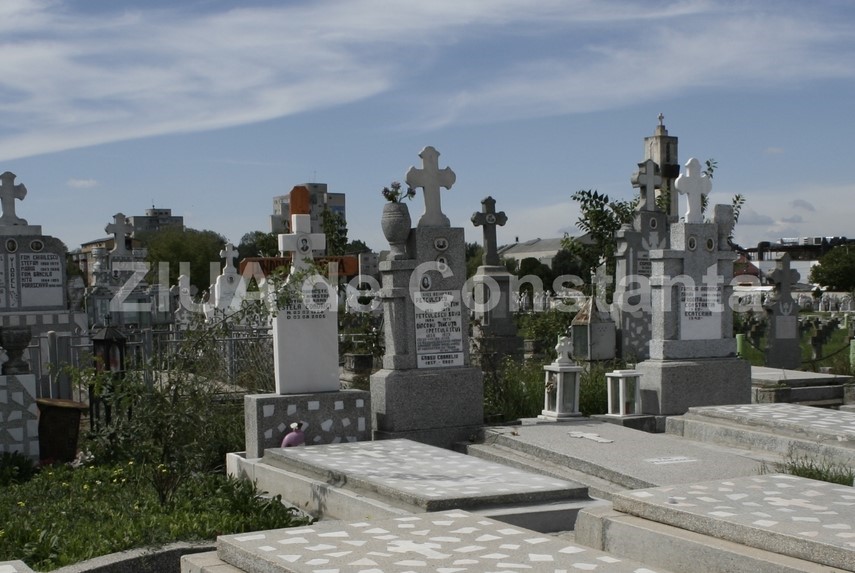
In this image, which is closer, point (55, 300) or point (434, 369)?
point (434, 369)

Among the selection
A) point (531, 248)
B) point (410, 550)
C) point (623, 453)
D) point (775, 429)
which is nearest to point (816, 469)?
point (623, 453)

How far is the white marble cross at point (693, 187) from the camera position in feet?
39.4

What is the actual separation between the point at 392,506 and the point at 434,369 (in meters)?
3.61

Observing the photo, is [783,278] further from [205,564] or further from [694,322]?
[205,564]

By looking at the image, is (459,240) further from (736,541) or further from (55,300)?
(55,300)

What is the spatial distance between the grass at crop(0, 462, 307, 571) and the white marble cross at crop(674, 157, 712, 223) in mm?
6601

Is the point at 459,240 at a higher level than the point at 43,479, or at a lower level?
higher

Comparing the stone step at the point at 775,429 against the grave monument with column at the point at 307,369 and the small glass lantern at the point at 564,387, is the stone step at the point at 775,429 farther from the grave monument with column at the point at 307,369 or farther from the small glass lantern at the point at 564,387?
the grave monument with column at the point at 307,369

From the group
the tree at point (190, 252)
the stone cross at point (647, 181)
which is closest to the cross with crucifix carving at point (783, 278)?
the stone cross at point (647, 181)

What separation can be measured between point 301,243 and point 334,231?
1558cm

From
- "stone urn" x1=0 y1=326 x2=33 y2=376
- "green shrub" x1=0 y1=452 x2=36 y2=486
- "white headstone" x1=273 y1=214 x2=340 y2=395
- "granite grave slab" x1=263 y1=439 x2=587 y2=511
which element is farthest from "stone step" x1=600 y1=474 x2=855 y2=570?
"stone urn" x1=0 y1=326 x2=33 y2=376

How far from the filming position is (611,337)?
56.9ft

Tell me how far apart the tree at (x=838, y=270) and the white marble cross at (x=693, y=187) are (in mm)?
59046

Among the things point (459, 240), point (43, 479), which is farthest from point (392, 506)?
point (459, 240)
